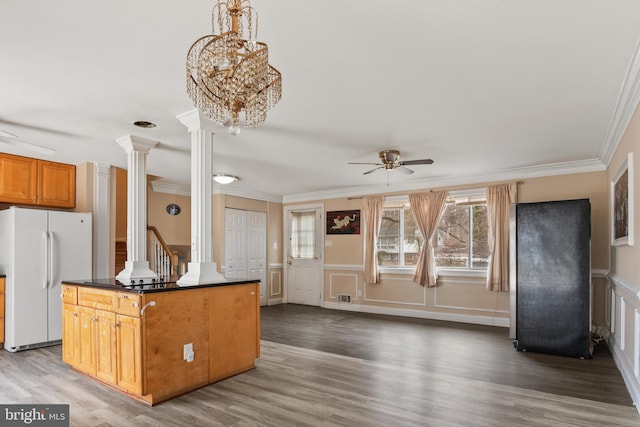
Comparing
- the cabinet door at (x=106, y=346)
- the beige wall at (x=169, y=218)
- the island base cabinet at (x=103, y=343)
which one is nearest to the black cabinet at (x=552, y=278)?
the island base cabinet at (x=103, y=343)

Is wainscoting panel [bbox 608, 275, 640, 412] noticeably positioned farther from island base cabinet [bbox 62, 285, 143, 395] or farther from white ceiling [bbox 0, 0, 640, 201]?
island base cabinet [bbox 62, 285, 143, 395]

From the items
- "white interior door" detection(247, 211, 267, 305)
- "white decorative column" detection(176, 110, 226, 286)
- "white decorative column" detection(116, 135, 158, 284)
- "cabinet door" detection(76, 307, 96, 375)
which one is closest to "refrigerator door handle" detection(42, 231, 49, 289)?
"white decorative column" detection(116, 135, 158, 284)

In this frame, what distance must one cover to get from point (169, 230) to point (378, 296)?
4.26 m

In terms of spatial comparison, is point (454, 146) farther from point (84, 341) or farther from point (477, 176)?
point (84, 341)

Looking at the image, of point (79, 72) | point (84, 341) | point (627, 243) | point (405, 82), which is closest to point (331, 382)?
point (84, 341)

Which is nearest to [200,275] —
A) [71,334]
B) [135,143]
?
[71,334]

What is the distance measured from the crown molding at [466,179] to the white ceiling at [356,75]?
1.72ft

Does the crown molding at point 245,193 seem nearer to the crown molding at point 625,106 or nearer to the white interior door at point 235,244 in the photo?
the white interior door at point 235,244

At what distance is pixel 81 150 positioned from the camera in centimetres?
501

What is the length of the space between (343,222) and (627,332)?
524cm

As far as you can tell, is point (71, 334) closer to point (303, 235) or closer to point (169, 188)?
point (169, 188)

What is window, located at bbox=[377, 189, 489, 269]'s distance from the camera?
267 inches

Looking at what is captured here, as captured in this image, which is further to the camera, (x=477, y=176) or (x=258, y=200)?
(x=258, y=200)

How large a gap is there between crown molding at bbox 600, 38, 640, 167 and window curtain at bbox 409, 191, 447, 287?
2684 millimetres
